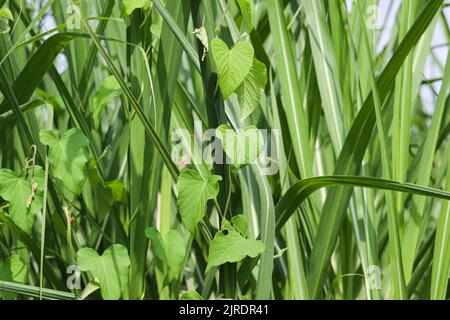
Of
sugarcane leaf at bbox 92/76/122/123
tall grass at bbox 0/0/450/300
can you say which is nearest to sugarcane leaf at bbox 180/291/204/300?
tall grass at bbox 0/0/450/300

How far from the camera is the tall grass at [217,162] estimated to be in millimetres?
515

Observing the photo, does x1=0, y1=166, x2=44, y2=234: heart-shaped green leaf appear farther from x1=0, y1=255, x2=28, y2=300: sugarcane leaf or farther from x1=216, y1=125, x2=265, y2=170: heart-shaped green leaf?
x1=216, y1=125, x2=265, y2=170: heart-shaped green leaf

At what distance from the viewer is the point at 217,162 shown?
1.81 feet

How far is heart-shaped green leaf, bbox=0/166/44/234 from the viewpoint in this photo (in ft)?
1.84

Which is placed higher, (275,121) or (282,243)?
(275,121)

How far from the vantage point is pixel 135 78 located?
2.06 ft

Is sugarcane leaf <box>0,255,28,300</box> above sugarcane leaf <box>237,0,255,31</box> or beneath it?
beneath

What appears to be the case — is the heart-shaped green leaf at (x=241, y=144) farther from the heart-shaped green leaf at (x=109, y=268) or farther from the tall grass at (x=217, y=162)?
the heart-shaped green leaf at (x=109, y=268)

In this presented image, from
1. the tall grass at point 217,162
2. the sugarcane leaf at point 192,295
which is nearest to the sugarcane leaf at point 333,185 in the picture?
the tall grass at point 217,162

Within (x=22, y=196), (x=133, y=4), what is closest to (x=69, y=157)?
(x=22, y=196)

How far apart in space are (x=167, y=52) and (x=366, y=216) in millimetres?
298

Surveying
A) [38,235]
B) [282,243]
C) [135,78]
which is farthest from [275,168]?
[38,235]
